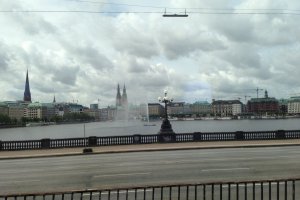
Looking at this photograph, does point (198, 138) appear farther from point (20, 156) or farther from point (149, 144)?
point (20, 156)

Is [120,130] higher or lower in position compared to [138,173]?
lower

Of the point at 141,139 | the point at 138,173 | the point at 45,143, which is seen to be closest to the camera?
the point at 138,173

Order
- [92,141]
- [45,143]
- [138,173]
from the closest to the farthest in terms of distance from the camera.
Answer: [138,173]
[45,143]
[92,141]

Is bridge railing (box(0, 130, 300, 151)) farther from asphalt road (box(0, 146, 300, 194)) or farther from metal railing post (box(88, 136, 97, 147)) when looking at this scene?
asphalt road (box(0, 146, 300, 194))

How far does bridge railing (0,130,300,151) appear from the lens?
3606 cm

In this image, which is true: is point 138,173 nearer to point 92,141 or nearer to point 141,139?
point 92,141

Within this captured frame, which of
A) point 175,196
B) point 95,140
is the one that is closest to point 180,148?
point 95,140

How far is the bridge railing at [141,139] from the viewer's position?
36.1 meters

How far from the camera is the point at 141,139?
3791 cm

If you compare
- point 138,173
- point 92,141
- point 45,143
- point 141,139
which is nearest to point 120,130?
point 141,139

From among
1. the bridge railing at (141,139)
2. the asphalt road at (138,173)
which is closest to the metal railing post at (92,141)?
the bridge railing at (141,139)

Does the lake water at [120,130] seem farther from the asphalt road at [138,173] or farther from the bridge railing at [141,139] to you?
the asphalt road at [138,173]

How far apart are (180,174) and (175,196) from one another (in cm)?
514

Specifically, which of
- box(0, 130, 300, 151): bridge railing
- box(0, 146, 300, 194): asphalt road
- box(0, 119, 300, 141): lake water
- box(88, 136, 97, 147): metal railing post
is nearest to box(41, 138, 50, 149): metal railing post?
box(0, 130, 300, 151): bridge railing
